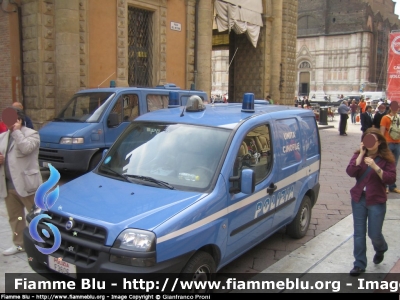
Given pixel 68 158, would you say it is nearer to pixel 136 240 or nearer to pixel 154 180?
pixel 154 180

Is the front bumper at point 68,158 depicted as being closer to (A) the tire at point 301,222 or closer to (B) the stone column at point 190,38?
(A) the tire at point 301,222

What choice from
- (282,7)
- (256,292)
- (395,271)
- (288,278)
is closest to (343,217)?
(395,271)

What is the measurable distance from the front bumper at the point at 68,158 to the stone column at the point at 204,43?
918 centimetres

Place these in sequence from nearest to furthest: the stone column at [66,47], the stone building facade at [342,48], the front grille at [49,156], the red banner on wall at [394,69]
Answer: the front grille at [49,156] < the stone column at [66,47] < the red banner on wall at [394,69] < the stone building facade at [342,48]

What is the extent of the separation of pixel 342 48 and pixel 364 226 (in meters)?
70.4

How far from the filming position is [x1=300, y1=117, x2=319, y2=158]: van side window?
596 cm

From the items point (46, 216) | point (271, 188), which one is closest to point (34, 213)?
point (46, 216)

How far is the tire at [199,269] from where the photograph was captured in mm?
3512

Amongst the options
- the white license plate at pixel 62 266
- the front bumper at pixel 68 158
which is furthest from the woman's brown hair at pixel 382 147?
the front bumper at pixel 68 158

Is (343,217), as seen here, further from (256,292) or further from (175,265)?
(175,265)

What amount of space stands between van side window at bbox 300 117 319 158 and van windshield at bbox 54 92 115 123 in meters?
4.84

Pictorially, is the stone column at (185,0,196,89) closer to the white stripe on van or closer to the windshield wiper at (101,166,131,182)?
the white stripe on van

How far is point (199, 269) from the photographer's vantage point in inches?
145

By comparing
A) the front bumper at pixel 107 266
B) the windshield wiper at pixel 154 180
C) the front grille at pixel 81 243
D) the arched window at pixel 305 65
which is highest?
the arched window at pixel 305 65
